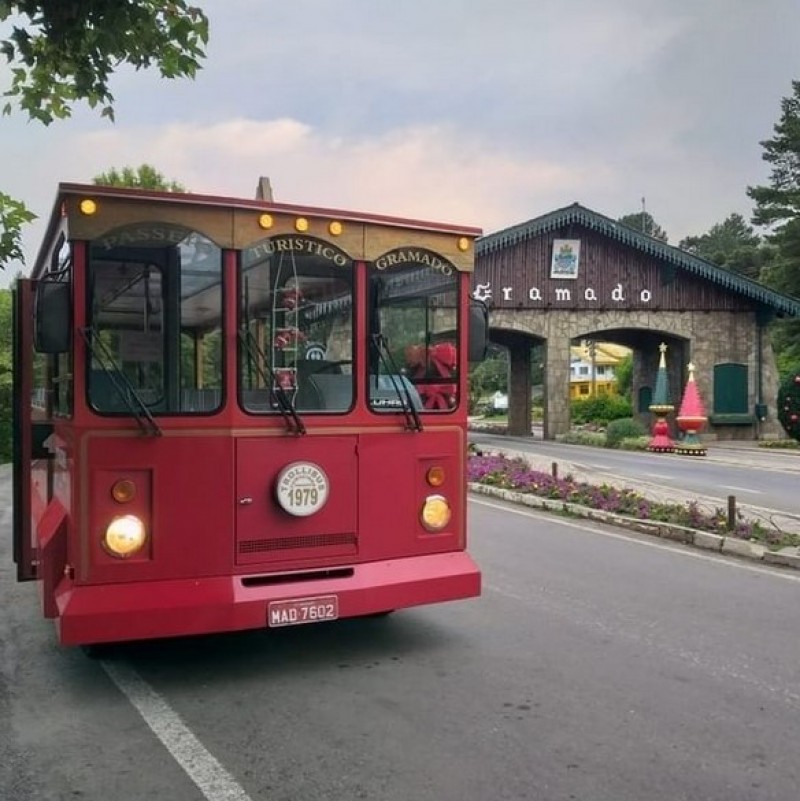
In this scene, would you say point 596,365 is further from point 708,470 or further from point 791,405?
point 708,470

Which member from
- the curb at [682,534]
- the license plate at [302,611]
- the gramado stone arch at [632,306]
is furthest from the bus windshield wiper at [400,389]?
the gramado stone arch at [632,306]

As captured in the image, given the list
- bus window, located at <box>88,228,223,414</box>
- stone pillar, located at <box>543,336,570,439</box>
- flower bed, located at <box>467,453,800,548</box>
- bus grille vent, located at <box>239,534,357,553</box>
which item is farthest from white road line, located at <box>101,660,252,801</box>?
stone pillar, located at <box>543,336,570,439</box>

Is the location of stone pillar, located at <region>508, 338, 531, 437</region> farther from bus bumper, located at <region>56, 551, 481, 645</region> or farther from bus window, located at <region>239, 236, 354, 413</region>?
bus window, located at <region>239, 236, 354, 413</region>

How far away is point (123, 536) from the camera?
4.80 metres

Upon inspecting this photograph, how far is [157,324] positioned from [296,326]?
783mm

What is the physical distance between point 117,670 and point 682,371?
99.7 ft

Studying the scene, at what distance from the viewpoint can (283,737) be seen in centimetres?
424

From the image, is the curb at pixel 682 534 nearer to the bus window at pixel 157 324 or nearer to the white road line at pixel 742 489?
the white road line at pixel 742 489

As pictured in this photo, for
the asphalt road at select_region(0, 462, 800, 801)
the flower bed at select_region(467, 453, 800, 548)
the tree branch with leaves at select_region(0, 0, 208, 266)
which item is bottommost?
the asphalt road at select_region(0, 462, 800, 801)

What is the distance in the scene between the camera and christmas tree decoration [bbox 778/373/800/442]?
26.7 m

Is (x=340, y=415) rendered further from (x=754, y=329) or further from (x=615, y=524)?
(x=754, y=329)

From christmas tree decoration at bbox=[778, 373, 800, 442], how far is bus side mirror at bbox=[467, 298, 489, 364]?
23.5 meters

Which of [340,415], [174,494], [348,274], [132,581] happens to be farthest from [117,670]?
[348,274]

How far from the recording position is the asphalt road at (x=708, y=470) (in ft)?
47.4
